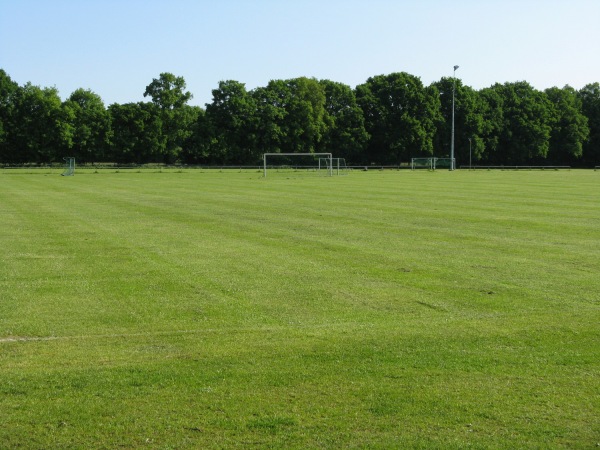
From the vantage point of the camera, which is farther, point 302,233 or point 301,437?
point 302,233

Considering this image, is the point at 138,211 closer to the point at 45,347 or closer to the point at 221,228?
the point at 221,228

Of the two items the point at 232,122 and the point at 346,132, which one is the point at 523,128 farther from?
the point at 232,122

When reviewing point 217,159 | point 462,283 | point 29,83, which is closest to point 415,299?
point 462,283

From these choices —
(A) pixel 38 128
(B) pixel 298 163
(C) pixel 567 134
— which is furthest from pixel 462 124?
(A) pixel 38 128

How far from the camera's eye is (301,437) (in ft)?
18.0

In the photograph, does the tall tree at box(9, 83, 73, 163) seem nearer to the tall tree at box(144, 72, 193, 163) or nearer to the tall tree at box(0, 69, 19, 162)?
the tall tree at box(0, 69, 19, 162)

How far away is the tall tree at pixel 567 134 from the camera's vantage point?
118 m

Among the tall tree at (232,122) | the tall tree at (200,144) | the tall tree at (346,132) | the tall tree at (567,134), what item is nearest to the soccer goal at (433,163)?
the tall tree at (346,132)

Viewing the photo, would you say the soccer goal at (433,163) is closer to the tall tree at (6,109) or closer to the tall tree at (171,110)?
the tall tree at (171,110)

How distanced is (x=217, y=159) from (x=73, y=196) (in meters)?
72.4

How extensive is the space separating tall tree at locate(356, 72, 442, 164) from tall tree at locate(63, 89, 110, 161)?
38881 millimetres

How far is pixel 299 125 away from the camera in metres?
108

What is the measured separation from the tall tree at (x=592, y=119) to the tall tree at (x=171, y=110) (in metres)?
65.4

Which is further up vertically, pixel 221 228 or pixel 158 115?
pixel 158 115
